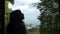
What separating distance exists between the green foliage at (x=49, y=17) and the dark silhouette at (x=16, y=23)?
6.5 inches

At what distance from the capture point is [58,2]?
87 centimetres

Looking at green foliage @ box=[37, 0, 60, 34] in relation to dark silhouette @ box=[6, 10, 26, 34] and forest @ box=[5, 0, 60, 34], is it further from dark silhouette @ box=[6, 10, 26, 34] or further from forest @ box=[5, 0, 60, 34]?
dark silhouette @ box=[6, 10, 26, 34]

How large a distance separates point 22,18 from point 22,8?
9 centimetres

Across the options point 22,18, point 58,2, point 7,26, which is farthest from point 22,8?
point 58,2

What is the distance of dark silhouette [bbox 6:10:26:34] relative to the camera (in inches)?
34.0

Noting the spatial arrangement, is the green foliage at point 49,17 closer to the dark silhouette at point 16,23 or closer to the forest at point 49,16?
the forest at point 49,16

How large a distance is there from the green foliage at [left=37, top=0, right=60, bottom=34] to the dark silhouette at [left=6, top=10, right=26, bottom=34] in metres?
0.16

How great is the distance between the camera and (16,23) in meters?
0.88

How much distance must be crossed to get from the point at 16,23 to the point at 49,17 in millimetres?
293

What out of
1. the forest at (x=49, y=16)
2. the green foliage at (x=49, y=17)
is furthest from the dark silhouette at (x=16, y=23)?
the green foliage at (x=49, y=17)

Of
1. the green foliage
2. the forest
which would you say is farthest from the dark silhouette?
the green foliage

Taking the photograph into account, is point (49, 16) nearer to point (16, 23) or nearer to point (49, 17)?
point (49, 17)

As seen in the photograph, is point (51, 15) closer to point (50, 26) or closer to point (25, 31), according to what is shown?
point (50, 26)

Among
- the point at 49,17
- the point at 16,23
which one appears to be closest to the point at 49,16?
the point at 49,17
